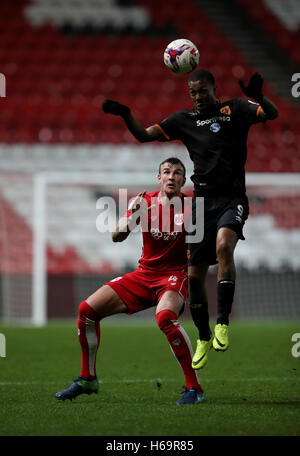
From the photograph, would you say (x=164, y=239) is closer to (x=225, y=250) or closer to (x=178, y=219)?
(x=178, y=219)

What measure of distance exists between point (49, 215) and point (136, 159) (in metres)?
2.62

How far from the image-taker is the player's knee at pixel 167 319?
5.65 meters

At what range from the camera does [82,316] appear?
19.5 ft

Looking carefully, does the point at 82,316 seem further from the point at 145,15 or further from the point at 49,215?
the point at 145,15

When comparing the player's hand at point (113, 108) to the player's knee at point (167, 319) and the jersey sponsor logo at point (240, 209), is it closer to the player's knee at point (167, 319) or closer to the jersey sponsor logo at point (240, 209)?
the jersey sponsor logo at point (240, 209)

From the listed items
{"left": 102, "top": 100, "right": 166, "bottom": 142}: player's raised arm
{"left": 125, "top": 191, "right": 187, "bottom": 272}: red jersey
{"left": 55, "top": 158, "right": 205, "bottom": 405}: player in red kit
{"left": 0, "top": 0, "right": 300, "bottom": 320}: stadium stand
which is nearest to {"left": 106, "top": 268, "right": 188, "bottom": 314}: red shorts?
{"left": 55, "top": 158, "right": 205, "bottom": 405}: player in red kit

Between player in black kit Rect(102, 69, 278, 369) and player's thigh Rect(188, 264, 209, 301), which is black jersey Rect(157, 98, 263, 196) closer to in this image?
player in black kit Rect(102, 69, 278, 369)

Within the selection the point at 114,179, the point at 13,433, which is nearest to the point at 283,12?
A: the point at 114,179

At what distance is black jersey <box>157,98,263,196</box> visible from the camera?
20.0 feet

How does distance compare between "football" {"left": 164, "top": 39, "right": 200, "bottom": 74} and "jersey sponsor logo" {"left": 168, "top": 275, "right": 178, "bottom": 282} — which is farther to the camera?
"football" {"left": 164, "top": 39, "right": 200, "bottom": 74}

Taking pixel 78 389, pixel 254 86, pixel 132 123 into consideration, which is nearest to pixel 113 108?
pixel 132 123

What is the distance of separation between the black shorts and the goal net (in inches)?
278

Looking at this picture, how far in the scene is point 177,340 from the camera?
18.7 feet

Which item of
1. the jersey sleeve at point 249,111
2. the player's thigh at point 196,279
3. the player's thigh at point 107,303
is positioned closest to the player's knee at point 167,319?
the player's thigh at point 107,303
